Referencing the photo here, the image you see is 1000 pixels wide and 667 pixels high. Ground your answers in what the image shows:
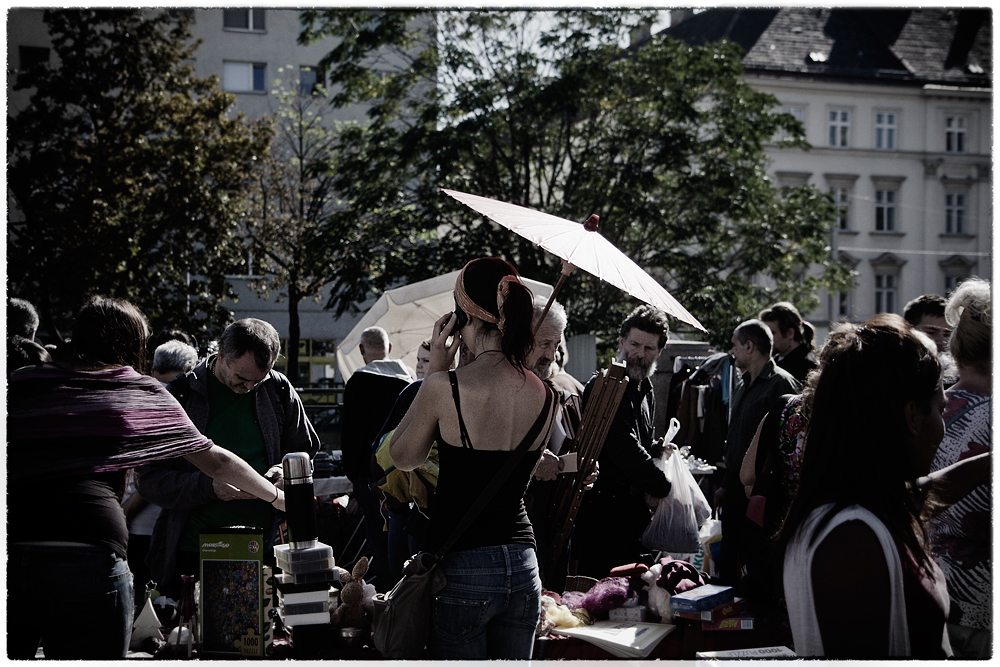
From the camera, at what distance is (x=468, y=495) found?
262cm

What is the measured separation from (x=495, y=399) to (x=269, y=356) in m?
1.60

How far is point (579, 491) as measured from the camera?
14.1ft

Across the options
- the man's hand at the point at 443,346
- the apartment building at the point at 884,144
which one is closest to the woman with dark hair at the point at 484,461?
the man's hand at the point at 443,346

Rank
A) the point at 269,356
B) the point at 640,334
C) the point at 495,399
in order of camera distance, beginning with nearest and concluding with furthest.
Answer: the point at 495,399 < the point at 269,356 < the point at 640,334

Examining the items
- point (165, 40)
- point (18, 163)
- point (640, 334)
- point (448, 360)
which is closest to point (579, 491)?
point (640, 334)

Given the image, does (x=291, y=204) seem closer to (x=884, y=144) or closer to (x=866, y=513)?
(x=866, y=513)

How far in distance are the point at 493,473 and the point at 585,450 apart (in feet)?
5.82

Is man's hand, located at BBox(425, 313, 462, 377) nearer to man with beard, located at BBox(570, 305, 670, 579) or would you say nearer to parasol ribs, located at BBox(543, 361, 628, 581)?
parasol ribs, located at BBox(543, 361, 628, 581)

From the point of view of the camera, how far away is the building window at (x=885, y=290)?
3772 centimetres

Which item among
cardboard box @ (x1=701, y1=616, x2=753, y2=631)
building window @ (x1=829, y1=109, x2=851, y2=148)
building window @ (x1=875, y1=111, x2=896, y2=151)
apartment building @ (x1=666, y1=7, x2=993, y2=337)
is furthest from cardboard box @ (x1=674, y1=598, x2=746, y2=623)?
building window @ (x1=875, y1=111, x2=896, y2=151)

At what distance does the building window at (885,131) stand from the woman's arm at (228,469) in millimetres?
38975

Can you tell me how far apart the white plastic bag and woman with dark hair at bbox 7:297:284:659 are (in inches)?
115

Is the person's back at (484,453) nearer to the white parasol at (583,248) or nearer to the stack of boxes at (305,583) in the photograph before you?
the stack of boxes at (305,583)

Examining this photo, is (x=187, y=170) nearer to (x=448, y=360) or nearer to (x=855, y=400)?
(x=448, y=360)
